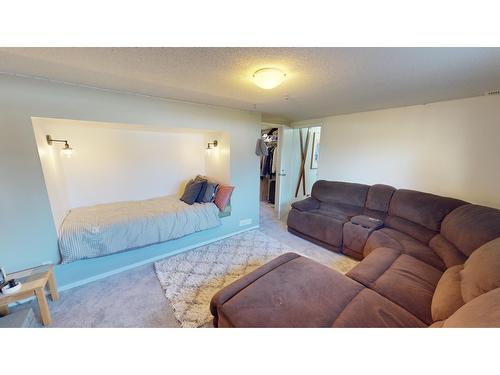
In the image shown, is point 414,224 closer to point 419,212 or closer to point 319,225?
point 419,212

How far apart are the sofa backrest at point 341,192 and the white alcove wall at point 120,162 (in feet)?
5.71

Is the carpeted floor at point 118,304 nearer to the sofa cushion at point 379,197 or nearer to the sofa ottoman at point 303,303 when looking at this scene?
the sofa ottoman at point 303,303

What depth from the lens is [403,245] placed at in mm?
1964

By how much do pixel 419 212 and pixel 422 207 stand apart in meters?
0.07

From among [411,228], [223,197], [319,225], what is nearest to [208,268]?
[223,197]

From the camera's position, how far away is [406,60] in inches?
A: 49.2

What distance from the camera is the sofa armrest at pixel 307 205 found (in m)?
3.09

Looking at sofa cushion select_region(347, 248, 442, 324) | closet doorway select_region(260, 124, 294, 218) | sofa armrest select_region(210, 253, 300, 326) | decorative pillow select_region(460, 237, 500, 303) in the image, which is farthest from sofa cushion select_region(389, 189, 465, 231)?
closet doorway select_region(260, 124, 294, 218)

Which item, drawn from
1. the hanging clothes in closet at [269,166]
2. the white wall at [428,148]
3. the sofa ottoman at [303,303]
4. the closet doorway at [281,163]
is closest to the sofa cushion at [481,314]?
the sofa ottoman at [303,303]

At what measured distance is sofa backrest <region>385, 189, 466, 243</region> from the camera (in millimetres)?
1982
